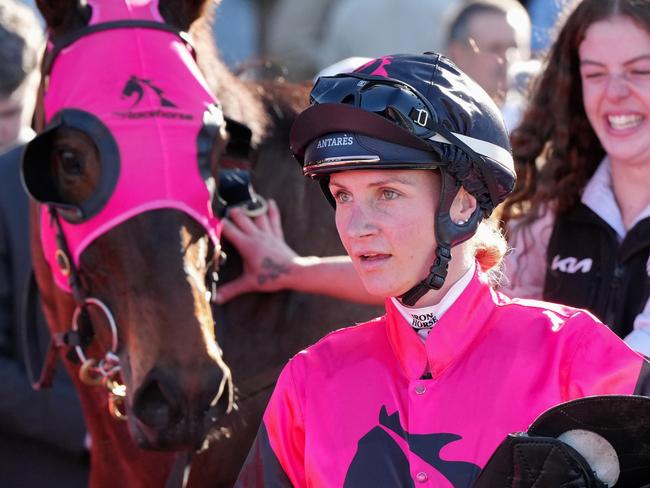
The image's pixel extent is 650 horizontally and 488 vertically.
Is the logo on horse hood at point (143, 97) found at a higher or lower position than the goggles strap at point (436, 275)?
higher

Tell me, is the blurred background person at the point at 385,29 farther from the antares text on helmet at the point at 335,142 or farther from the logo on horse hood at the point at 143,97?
the antares text on helmet at the point at 335,142

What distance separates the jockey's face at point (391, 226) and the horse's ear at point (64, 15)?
56.3 inches

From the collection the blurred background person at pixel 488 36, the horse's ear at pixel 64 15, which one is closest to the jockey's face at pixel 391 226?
the horse's ear at pixel 64 15

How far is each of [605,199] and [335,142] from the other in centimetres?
147

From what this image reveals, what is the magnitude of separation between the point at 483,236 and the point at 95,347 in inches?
53.9

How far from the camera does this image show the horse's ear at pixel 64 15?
340cm

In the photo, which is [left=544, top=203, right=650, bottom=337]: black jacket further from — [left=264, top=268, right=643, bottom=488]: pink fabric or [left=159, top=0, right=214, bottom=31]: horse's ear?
[left=159, top=0, right=214, bottom=31]: horse's ear

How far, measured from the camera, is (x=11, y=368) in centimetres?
421

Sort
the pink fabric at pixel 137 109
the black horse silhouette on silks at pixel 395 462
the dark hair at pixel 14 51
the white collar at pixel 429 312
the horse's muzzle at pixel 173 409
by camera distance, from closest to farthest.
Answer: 1. the black horse silhouette on silks at pixel 395 462
2. the white collar at pixel 429 312
3. the horse's muzzle at pixel 173 409
4. the pink fabric at pixel 137 109
5. the dark hair at pixel 14 51

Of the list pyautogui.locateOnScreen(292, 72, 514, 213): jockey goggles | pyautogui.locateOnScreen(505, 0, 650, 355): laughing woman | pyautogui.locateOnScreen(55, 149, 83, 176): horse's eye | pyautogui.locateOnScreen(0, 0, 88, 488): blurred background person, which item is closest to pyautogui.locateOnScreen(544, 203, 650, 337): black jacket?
pyautogui.locateOnScreen(505, 0, 650, 355): laughing woman

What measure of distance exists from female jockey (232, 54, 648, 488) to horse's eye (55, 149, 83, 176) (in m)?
0.94

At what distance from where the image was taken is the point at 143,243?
3074mm

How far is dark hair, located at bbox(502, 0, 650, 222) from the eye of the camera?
3.68 meters

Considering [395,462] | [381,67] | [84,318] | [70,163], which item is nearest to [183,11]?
[70,163]
